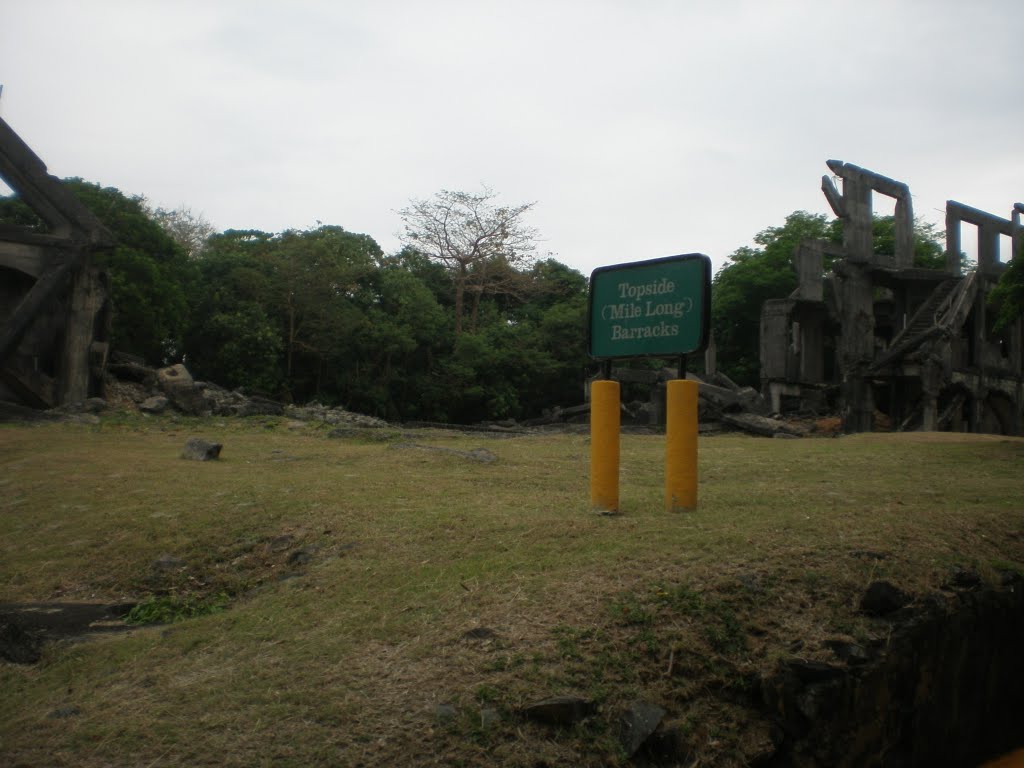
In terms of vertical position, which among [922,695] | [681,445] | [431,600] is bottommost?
[922,695]

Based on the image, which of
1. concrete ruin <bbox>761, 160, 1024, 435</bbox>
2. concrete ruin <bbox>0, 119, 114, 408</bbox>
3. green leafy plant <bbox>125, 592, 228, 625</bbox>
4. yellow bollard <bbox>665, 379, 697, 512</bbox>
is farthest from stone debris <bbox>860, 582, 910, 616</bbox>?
concrete ruin <bbox>761, 160, 1024, 435</bbox>

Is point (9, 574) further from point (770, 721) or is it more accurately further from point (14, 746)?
point (770, 721)

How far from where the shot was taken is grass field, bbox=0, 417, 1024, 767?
12.9 feet

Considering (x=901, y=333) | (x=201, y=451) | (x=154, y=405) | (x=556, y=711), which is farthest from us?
(x=901, y=333)

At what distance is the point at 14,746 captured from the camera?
12.4 ft

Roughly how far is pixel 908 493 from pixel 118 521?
23.7 ft

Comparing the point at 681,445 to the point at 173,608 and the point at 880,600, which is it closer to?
the point at 880,600

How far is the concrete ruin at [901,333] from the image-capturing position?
80.6ft

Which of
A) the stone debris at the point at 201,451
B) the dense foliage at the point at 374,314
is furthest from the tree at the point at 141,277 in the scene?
the stone debris at the point at 201,451

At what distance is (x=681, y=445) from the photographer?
6930 millimetres

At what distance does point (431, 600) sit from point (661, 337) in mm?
2986

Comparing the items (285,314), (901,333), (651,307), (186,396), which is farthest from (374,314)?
(651,307)

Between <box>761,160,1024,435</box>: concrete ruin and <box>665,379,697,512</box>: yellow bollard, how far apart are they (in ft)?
61.7

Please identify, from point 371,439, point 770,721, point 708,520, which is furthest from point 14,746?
point 371,439
